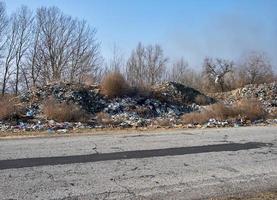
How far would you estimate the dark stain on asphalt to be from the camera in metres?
8.73

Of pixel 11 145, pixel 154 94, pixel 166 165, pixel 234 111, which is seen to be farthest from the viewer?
pixel 154 94

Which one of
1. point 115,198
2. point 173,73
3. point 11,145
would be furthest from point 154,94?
point 173,73

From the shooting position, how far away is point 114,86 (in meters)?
29.6

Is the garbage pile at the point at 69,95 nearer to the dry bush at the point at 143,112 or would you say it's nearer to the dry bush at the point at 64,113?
the dry bush at the point at 143,112

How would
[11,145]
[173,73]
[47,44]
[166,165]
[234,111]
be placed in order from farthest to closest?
[173,73] → [47,44] → [234,111] → [11,145] → [166,165]

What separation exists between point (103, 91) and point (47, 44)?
2903 cm

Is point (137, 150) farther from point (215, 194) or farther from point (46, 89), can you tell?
point (46, 89)

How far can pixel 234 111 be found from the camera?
2334cm

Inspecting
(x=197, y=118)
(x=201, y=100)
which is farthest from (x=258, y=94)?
(x=197, y=118)

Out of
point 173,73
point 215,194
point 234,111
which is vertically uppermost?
point 173,73

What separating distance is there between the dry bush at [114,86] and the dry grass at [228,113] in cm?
738

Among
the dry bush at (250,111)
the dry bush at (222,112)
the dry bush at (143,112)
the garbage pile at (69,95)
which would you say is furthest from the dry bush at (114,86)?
the dry bush at (250,111)

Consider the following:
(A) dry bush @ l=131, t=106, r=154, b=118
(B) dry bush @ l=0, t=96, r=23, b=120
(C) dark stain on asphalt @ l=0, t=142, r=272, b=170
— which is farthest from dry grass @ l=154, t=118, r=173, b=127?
(C) dark stain on asphalt @ l=0, t=142, r=272, b=170

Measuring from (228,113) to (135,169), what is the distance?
51.2 feet
